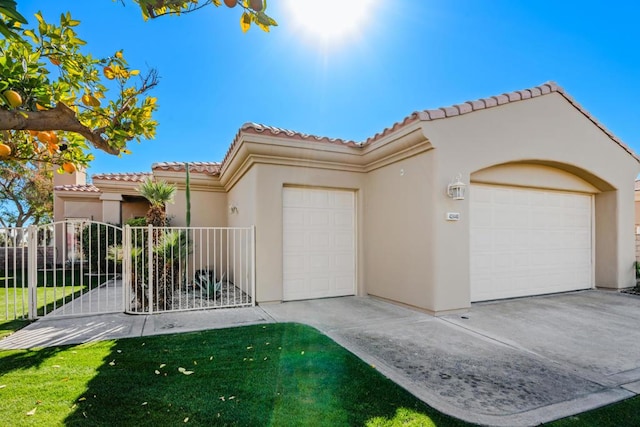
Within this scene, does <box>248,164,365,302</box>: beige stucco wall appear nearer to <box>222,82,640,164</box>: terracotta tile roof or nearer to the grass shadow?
<box>222,82,640,164</box>: terracotta tile roof

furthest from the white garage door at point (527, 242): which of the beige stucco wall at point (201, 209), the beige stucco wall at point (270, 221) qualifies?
the beige stucco wall at point (201, 209)

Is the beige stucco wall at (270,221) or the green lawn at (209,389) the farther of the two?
the beige stucco wall at (270,221)

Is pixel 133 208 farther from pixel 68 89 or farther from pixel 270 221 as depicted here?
pixel 68 89

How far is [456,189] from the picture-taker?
738 centimetres

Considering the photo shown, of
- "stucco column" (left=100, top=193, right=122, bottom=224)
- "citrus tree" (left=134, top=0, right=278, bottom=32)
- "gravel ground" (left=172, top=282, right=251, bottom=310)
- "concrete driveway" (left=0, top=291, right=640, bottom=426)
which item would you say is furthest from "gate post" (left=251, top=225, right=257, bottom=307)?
"stucco column" (left=100, top=193, right=122, bottom=224)

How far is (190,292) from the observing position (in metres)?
10.3

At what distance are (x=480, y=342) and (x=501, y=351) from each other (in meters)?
0.44

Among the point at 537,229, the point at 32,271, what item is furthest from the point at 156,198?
the point at 537,229

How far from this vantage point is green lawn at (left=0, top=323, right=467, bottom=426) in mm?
3324

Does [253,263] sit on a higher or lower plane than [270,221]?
lower

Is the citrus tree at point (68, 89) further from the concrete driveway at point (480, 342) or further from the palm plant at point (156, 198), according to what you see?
the palm plant at point (156, 198)

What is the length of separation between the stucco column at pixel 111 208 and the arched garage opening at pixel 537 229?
50.2 feet

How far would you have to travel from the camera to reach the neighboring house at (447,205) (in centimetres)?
759

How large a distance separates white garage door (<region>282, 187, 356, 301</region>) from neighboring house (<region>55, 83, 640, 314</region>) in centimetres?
3
